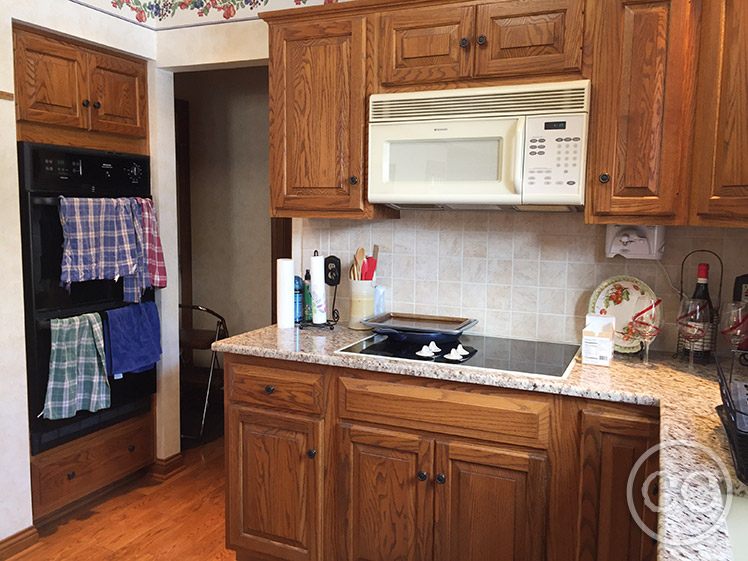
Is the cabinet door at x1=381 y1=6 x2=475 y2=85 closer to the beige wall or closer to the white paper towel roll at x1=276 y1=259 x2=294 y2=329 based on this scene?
the white paper towel roll at x1=276 y1=259 x2=294 y2=329

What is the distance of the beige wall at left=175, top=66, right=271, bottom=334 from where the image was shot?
4.34 metres

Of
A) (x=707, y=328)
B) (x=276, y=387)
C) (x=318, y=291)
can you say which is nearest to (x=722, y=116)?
(x=707, y=328)

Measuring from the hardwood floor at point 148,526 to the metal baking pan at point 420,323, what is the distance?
1145 millimetres

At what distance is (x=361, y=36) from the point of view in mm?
2273

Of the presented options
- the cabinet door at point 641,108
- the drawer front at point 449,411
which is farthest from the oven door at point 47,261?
the cabinet door at point 641,108

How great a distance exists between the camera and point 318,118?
7.79ft

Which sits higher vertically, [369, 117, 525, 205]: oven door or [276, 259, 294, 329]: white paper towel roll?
[369, 117, 525, 205]: oven door

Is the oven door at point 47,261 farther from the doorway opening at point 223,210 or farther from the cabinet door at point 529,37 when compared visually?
the cabinet door at point 529,37

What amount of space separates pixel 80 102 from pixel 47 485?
1653 millimetres

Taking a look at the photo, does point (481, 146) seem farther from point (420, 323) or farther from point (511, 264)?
point (420, 323)

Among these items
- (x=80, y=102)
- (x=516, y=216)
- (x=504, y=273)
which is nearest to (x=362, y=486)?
(x=504, y=273)

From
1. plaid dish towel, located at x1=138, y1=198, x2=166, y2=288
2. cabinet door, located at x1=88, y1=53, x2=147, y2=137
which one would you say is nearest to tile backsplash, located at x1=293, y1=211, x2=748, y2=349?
plaid dish towel, located at x1=138, y1=198, x2=166, y2=288

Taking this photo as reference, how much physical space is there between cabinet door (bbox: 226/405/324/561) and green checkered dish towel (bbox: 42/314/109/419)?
2.71ft

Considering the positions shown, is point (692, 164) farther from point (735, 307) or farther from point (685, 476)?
point (685, 476)
